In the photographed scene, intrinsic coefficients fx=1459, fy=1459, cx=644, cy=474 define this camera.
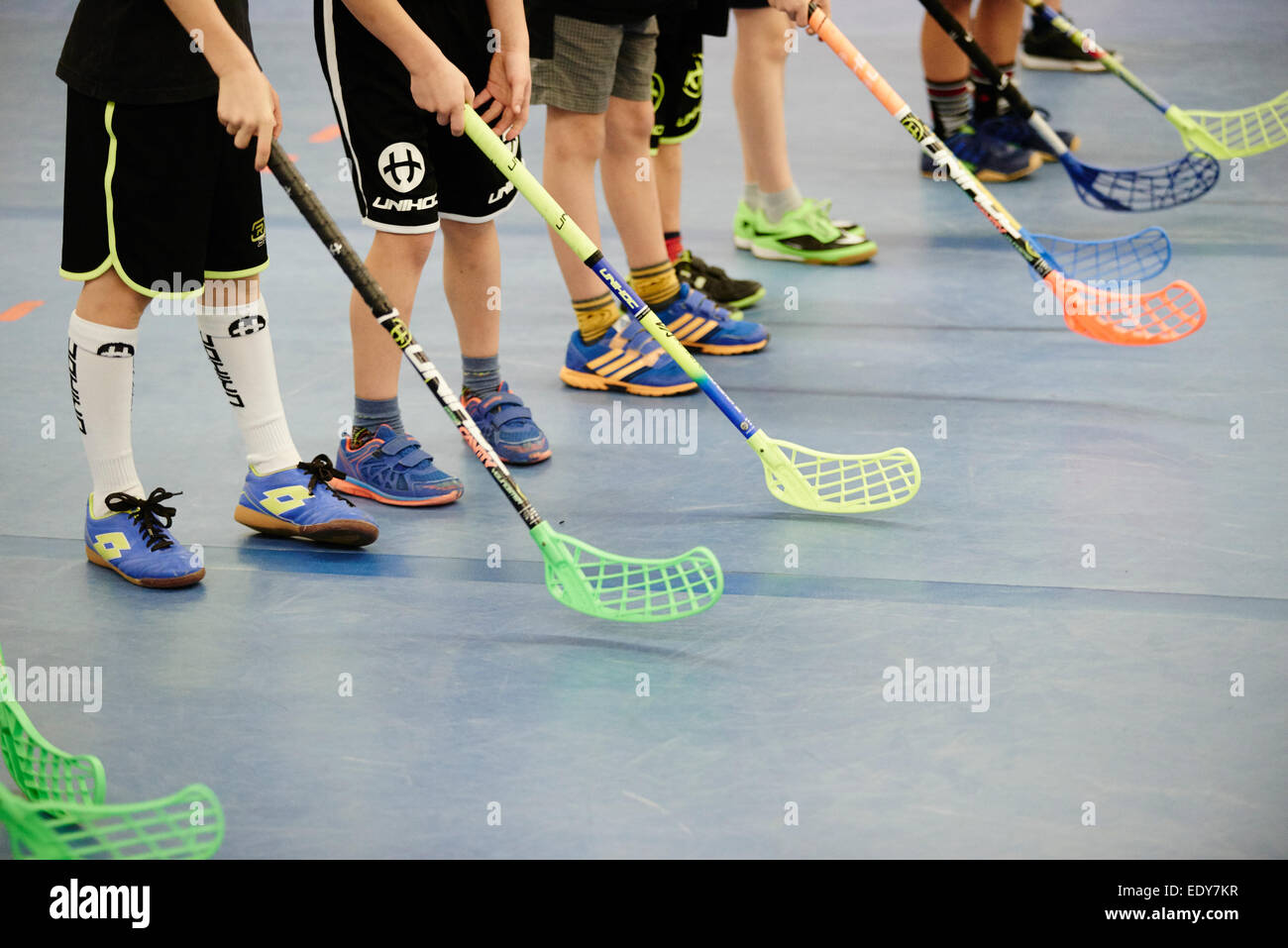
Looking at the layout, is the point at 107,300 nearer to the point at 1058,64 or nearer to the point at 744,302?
the point at 744,302

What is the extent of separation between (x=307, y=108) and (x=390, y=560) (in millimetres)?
2905

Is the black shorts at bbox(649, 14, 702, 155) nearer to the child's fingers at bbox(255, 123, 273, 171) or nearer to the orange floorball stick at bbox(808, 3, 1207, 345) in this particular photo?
the orange floorball stick at bbox(808, 3, 1207, 345)

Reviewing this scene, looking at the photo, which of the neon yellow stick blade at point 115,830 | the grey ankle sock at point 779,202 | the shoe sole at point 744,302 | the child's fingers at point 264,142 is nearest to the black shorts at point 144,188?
the child's fingers at point 264,142

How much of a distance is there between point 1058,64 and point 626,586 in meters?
3.85

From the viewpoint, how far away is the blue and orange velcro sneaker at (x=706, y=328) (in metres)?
3.17

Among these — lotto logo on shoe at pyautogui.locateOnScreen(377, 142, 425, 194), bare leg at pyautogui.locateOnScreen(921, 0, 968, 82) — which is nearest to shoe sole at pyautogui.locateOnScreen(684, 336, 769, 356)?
lotto logo on shoe at pyautogui.locateOnScreen(377, 142, 425, 194)

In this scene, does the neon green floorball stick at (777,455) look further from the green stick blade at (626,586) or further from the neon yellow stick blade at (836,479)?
the green stick blade at (626,586)

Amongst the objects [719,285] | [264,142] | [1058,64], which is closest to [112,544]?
[264,142]

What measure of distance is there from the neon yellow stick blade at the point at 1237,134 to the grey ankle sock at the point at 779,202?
97 centimetres

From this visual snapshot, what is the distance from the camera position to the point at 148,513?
2.31 meters

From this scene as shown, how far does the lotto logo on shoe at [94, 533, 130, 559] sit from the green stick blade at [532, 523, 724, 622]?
67 cm

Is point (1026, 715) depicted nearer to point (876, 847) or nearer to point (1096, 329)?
point (876, 847)

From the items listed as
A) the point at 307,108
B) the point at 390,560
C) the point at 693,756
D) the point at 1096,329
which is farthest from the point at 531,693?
the point at 307,108

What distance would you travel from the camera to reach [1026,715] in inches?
75.6
